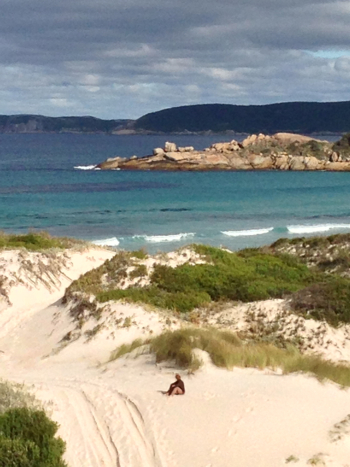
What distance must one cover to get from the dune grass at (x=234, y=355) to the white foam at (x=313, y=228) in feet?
100

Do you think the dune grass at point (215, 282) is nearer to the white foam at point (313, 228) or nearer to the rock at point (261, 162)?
Answer: the white foam at point (313, 228)

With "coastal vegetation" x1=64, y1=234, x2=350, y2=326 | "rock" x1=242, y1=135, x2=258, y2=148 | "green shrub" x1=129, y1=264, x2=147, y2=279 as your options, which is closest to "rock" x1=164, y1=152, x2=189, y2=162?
"rock" x1=242, y1=135, x2=258, y2=148

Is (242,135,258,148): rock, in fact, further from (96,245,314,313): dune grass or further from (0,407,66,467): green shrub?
(0,407,66,467): green shrub

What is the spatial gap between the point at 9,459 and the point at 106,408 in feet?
8.26

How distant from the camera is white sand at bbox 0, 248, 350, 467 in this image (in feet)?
28.7

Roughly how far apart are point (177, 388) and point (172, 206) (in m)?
44.0

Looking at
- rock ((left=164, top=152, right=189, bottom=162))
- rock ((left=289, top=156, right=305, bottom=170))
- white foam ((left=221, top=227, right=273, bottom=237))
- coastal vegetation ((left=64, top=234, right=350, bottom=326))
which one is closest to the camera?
coastal vegetation ((left=64, top=234, right=350, bottom=326))

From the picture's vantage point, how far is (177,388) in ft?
34.7

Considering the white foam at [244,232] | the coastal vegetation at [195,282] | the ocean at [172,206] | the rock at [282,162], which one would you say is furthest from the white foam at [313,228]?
the rock at [282,162]

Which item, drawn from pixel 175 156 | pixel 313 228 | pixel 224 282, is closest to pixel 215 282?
pixel 224 282

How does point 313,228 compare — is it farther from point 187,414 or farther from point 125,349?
point 187,414

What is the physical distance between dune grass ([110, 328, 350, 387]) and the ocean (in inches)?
906

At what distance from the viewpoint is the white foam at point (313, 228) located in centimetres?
4320

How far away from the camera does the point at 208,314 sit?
16562 millimetres
